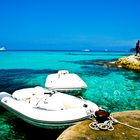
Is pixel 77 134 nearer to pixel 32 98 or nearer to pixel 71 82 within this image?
pixel 32 98

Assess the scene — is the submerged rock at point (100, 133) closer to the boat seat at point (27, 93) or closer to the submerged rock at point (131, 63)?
the boat seat at point (27, 93)

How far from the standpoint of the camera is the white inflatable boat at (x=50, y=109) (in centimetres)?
869

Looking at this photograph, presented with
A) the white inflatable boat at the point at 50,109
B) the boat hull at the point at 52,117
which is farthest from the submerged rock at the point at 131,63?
the boat hull at the point at 52,117

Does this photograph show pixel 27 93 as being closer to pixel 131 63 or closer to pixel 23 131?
pixel 23 131

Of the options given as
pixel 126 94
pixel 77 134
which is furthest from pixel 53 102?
pixel 126 94

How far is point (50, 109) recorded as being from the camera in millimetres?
9195

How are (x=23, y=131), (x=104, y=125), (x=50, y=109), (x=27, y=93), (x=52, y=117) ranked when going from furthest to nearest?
(x=27, y=93)
(x=23, y=131)
(x=50, y=109)
(x=52, y=117)
(x=104, y=125)

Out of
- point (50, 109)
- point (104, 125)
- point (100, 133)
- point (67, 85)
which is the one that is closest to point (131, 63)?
point (67, 85)

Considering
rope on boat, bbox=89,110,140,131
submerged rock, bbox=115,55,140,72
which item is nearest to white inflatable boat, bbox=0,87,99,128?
rope on boat, bbox=89,110,140,131

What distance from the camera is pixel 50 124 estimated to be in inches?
344

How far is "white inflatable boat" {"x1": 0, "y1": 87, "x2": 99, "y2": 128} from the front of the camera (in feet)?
28.5

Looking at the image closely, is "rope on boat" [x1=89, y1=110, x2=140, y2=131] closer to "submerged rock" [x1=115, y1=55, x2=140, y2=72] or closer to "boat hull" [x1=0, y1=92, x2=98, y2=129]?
"boat hull" [x1=0, y1=92, x2=98, y2=129]

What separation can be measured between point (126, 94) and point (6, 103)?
8.85 metres

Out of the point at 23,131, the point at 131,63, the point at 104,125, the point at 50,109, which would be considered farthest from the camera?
the point at 131,63
